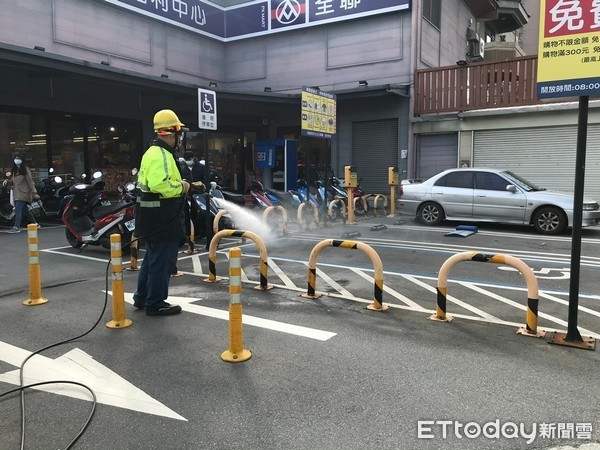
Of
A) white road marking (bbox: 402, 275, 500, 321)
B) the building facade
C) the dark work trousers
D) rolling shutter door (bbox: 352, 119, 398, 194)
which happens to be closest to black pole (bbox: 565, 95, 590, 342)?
white road marking (bbox: 402, 275, 500, 321)

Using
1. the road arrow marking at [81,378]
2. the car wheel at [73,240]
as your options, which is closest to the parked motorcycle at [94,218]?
the car wheel at [73,240]

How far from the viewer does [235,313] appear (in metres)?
4.00

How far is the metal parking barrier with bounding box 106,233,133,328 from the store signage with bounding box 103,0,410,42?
46.4ft

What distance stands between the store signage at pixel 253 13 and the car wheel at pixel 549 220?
9.34 m

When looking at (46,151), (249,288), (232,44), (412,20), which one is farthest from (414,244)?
(232,44)

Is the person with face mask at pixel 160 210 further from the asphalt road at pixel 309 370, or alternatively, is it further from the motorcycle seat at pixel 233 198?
the motorcycle seat at pixel 233 198

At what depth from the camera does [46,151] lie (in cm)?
1479

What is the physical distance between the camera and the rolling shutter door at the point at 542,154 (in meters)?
15.0

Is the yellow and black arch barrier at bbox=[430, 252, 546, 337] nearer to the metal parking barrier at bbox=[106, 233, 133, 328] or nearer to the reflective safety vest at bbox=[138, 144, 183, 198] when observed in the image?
the reflective safety vest at bbox=[138, 144, 183, 198]

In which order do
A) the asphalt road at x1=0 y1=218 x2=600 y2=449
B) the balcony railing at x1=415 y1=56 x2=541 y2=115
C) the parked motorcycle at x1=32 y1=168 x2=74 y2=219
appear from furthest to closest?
1. the balcony railing at x1=415 y1=56 x2=541 y2=115
2. the parked motorcycle at x1=32 y1=168 x2=74 y2=219
3. the asphalt road at x1=0 y1=218 x2=600 y2=449

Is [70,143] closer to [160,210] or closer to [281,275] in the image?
[281,275]

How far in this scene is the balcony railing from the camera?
1548 cm

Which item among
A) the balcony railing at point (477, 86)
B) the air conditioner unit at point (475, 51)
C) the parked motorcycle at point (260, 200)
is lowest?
the parked motorcycle at point (260, 200)

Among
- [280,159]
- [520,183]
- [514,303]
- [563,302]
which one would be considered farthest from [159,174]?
[280,159]
